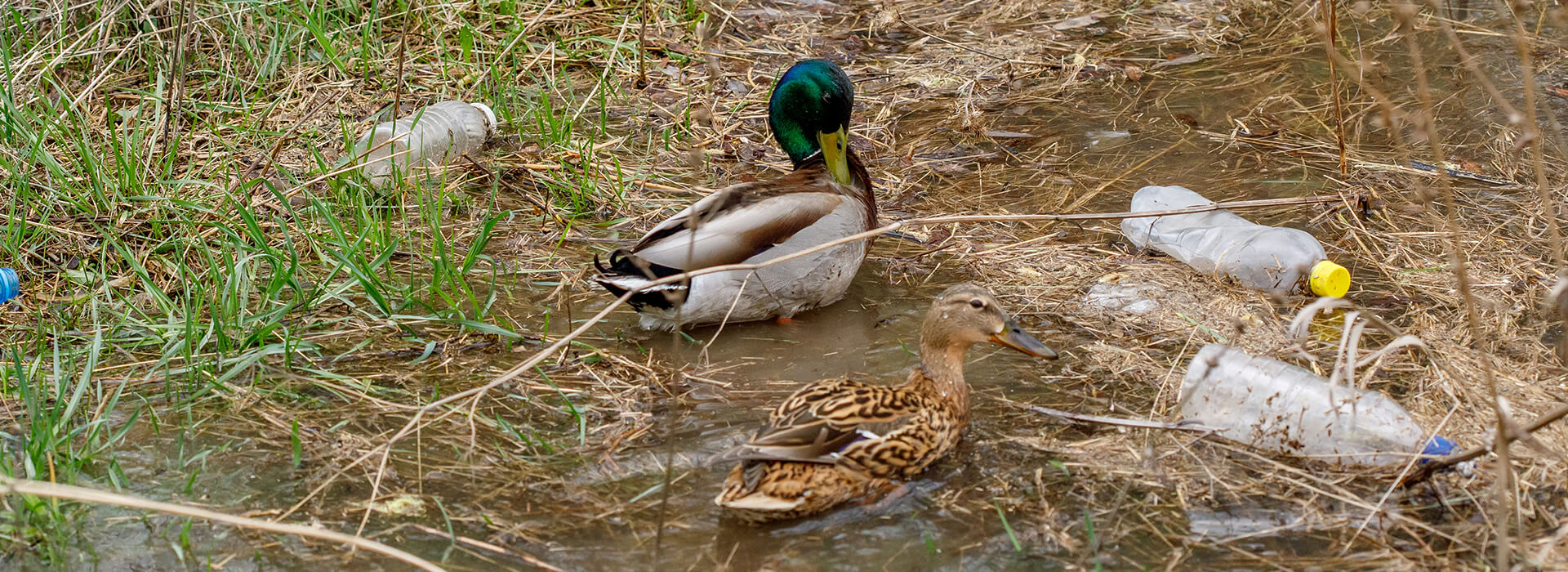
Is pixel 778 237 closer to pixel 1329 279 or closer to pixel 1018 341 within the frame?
pixel 1018 341

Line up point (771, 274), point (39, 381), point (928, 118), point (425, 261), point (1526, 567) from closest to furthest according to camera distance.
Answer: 1. point (1526, 567)
2. point (39, 381)
3. point (771, 274)
4. point (425, 261)
5. point (928, 118)

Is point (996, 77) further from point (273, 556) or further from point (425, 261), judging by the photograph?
point (273, 556)

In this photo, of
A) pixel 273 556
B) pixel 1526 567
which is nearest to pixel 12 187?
pixel 273 556

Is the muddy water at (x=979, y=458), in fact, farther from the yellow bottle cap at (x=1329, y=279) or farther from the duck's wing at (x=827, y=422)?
the yellow bottle cap at (x=1329, y=279)

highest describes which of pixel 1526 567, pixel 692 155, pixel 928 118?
pixel 692 155

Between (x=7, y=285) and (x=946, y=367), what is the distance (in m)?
2.79

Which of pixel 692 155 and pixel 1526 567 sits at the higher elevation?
pixel 692 155

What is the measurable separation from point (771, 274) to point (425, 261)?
1.32 m

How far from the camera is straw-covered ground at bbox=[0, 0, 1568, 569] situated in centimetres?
295

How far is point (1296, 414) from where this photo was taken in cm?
321

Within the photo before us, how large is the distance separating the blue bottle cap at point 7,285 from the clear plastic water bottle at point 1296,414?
11.2ft

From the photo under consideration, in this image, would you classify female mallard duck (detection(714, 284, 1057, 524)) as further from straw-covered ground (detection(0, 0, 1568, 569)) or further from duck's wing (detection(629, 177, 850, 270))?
duck's wing (detection(629, 177, 850, 270))

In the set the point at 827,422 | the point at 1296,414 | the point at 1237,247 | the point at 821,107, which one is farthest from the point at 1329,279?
the point at 827,422

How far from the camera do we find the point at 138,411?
10.7 feet
